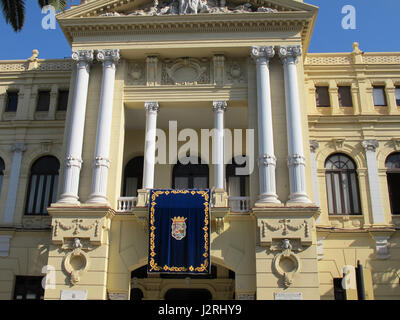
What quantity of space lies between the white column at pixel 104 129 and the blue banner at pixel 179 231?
8.18ft

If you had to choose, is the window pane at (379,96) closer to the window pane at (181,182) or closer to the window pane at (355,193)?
the window pane at (355,193)

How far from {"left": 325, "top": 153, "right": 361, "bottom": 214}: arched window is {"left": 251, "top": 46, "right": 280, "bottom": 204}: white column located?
17.7ft

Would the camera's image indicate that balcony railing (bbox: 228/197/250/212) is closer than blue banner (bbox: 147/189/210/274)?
No

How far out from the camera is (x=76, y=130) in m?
23.5

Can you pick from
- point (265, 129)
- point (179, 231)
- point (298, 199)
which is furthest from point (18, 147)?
point (298, 199)

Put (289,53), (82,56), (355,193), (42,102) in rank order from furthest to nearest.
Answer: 1. (42,102)
2. (355,193)
3. (82,56)
4. (289,53)

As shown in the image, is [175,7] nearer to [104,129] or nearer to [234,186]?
[104,129]

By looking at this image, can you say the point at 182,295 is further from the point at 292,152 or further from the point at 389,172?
the point at 389,172

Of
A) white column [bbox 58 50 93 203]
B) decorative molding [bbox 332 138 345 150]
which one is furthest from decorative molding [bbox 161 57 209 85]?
decorative molding [bbox 332 138 345 150]

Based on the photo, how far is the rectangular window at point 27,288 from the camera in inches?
987

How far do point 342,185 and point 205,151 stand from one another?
775cm

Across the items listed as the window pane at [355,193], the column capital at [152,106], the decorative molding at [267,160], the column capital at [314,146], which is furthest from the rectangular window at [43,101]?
the window pane at [355,193]

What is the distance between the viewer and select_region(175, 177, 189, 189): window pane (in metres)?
27.4

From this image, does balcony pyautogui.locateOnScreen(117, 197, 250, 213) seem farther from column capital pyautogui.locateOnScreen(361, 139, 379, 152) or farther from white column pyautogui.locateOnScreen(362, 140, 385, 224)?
column capital pyautogui.locateOnScreen(361, 139, 379, 152)
